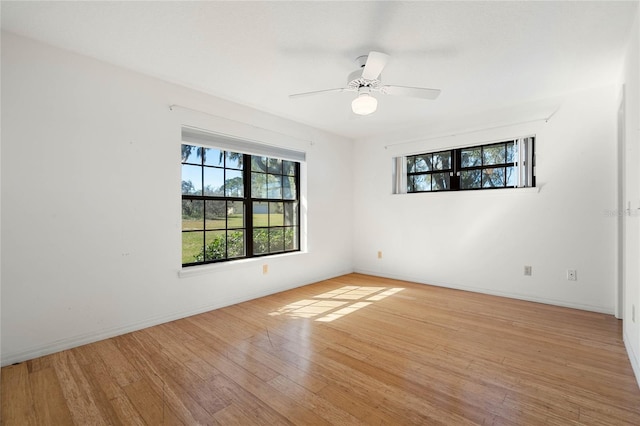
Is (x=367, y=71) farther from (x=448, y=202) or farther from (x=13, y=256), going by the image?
(x=13, y=256)

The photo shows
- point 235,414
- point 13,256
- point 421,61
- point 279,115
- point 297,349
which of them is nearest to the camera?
point 235,414

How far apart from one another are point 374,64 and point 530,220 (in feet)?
9.12

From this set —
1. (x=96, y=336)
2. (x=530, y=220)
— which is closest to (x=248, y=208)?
(x=96, y=336)

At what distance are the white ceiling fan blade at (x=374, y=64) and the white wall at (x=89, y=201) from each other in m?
1.83

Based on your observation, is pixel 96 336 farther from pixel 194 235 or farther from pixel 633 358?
pixel 633 358

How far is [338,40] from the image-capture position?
87.7 inches

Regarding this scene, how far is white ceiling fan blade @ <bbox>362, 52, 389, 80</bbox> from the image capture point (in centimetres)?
203

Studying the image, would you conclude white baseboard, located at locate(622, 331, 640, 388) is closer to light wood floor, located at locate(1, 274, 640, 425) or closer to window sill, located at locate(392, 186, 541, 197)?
light wood floor, located at locate(1, 274, 640, 425)

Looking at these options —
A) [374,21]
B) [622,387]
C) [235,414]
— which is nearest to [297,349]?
[235,414]

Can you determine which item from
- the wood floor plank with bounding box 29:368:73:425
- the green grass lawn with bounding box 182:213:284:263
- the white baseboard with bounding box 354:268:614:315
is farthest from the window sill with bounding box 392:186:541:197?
the wood floor plank with bounding box 29:368:73:425

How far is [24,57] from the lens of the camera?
2221 millimetres

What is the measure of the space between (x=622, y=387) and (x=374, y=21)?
9.20 ft

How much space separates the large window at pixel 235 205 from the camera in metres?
3.31

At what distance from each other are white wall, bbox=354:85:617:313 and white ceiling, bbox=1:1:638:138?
1.77 ft
